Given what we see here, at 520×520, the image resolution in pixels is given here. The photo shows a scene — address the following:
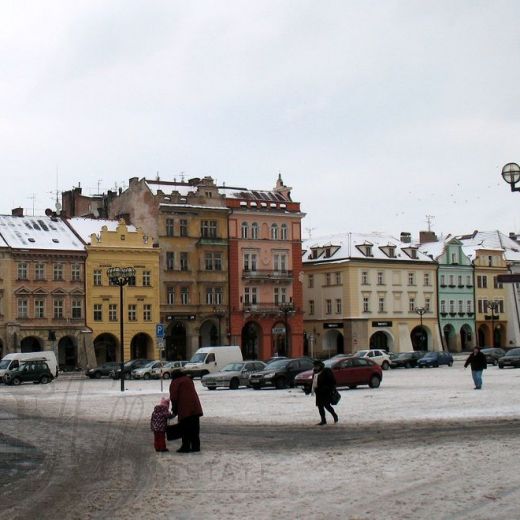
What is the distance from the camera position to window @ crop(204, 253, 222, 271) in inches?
3339

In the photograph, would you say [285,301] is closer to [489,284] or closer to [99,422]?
[489,284]

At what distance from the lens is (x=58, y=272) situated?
77750mm


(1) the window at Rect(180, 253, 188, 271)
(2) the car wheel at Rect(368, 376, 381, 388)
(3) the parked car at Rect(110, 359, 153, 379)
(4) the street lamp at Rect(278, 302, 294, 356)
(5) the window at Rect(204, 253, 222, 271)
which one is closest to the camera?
(2) the car wheel at Rect(368, 376, 381, 388)

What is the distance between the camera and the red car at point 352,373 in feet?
134

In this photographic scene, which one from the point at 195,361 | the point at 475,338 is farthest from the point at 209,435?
the point at 475,338

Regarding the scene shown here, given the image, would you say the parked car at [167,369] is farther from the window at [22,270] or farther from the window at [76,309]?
the window at [22,270]

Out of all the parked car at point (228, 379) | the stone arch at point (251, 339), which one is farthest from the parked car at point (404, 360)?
the parked car at point (228, 379)

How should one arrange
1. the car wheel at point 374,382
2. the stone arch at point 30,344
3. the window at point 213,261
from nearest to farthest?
1. the car wheel at point 374,382
2. the stone arch at point 30,344
3. the window at point 213,261

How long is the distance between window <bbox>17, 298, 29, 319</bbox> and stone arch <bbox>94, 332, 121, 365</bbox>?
658 centimetres

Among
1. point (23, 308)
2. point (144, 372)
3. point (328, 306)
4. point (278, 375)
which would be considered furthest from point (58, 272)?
point (278, 375)

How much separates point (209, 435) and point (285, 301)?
66.0 meters

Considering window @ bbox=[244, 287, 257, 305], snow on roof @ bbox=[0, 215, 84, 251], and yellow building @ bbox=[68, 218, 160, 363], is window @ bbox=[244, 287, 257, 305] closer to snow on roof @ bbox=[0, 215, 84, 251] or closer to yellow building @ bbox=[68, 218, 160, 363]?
yellow building @ bbox=[68, 218, 160, 363]

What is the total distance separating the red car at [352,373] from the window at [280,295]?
45986 millimetres

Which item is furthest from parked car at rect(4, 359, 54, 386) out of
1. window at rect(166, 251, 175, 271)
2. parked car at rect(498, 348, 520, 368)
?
parked car at rect(498, 348, 520, 368)
